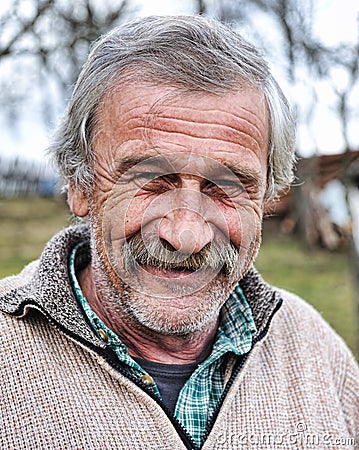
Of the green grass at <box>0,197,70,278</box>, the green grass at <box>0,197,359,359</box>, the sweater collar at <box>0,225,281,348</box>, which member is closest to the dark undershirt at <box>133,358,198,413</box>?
the sweater collar at <box>0,225,281,348</box>

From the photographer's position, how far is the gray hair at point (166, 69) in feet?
6.08

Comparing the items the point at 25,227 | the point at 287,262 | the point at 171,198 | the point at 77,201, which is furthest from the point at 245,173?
the point at 25,227

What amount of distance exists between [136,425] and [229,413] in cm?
35

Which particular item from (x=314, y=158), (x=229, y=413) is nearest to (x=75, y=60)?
(x=314, y=158)

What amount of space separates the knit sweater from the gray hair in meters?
0.40

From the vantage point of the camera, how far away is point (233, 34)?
2025 mm

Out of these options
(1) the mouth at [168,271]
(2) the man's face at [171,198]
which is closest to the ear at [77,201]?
(2) the man's face at [171,198]

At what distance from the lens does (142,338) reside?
6.64 feet

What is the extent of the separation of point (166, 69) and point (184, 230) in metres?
0.52

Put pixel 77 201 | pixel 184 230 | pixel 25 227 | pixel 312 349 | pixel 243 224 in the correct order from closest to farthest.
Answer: pixel 184 230, pixel 243 224, pixel 77 201, pixel 312 349, pixel 25 227

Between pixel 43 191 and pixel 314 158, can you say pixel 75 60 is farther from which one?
pixel 43 191

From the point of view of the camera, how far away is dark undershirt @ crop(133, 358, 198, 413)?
1956 millimetres

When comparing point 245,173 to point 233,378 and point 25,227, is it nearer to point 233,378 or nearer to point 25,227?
point 233,378

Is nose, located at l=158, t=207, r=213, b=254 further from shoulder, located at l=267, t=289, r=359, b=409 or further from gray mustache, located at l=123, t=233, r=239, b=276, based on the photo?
shoulder, located at l=267, t=289, r=359, b=409
